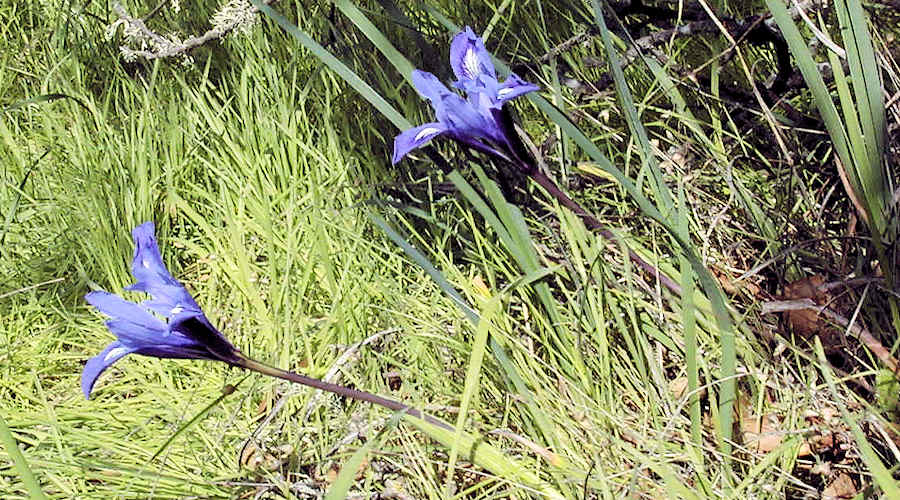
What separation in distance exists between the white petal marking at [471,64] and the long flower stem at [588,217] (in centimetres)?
15

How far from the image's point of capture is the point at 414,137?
4.09 feet

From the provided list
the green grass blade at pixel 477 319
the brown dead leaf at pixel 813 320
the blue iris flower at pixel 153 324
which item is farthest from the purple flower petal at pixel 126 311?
the brown dead leaf at pixel 813 320

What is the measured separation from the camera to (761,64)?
204cm

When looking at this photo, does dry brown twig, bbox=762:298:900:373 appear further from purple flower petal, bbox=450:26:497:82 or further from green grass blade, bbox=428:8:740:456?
purple flower petal, bbox=450:26:497:82

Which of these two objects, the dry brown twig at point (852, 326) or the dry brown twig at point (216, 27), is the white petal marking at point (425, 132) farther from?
the dry brown twig at point (216, 27)

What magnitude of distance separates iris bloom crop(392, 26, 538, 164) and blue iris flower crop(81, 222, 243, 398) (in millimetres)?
309

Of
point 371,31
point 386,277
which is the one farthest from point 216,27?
point 371,31

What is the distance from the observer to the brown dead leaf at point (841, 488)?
1.35 metres

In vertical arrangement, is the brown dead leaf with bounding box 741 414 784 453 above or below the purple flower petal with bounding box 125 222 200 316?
below

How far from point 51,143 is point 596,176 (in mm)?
1254

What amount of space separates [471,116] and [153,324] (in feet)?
1.49

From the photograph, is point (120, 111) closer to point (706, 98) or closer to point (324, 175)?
point (324, 175)

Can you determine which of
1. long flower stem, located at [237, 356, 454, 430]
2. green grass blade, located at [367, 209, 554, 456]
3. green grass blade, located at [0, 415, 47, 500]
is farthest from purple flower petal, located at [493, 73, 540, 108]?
green grass blade, located at [0, 415, 47, 500]

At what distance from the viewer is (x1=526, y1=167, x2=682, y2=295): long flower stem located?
1.24m
